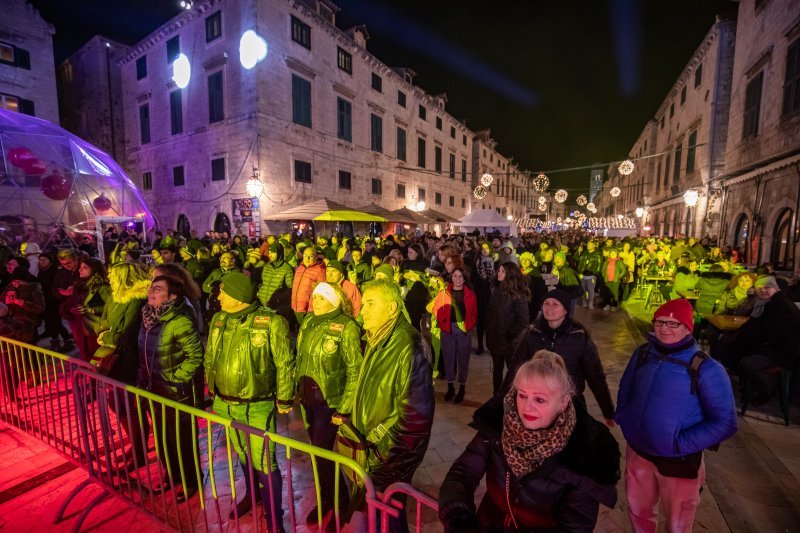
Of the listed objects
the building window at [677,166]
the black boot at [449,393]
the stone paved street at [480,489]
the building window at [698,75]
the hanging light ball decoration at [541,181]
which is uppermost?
the building window at [698,75]

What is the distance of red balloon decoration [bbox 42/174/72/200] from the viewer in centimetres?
1470

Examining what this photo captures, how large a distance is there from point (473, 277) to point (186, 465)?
6.62 metres

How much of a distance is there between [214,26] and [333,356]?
23.1 metres

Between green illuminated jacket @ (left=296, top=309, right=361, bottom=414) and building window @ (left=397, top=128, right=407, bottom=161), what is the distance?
94.9ft

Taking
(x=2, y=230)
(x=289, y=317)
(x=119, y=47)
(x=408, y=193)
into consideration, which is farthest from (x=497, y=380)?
(x=119, y=47)

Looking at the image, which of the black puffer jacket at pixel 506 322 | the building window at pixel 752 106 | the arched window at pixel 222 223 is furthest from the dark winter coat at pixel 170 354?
the building window at pixel 752 106

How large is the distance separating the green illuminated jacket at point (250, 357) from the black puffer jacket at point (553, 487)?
1746 millimetres

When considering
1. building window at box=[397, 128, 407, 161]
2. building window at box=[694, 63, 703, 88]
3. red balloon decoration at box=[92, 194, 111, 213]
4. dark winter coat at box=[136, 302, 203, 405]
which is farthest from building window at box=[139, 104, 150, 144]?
building window at box=[694, 63, 703, 88]

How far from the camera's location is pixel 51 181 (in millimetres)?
14773

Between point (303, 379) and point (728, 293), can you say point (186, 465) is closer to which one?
point (303, 379)

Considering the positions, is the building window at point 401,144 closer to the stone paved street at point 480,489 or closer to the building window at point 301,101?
the building window at point 301,101

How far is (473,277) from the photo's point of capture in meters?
8.77

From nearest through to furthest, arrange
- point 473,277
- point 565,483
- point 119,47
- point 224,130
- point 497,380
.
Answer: point 565,483
point 497,380
point 473,277
point 224,130
point 119,47

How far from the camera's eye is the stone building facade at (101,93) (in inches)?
1006
